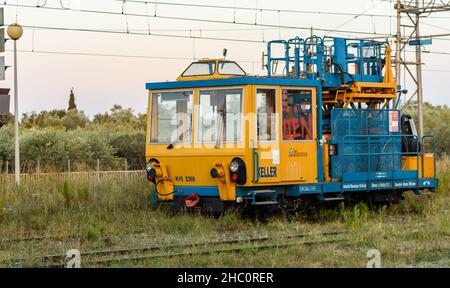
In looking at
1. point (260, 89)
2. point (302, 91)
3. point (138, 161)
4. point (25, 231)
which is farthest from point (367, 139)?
point (138, 161)

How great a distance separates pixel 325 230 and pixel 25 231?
5790 mm

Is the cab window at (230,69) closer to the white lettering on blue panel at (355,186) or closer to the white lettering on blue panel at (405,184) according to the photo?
the white lettering on blue panel at (355,186)

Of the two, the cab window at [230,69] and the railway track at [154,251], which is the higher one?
the cab window at [230,69]

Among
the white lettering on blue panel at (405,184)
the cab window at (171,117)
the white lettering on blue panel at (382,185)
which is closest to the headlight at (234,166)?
the cab window at (171,117)

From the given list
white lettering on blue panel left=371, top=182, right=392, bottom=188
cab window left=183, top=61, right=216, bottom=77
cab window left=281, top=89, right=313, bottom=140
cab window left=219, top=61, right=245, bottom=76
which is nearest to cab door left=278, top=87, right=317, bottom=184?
cab window left=281, top=89, right=313, bottom=140

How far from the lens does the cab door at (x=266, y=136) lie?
52.8ft

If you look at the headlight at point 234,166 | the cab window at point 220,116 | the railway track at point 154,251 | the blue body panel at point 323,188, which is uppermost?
the cab window at point 220,116

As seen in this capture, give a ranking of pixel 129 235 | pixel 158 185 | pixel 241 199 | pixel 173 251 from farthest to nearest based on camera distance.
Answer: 1. pixel 158 185
2. pixel 241 199
3. pixel 129 235
4. pixel 173 251

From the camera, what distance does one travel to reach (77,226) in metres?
15.4

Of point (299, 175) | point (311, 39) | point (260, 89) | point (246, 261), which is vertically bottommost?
point (246, 261)

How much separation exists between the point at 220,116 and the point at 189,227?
2389 mm

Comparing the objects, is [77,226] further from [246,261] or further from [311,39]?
[311,39]

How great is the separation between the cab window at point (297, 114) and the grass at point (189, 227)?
1.83 metres

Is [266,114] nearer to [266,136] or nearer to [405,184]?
[266,136]
